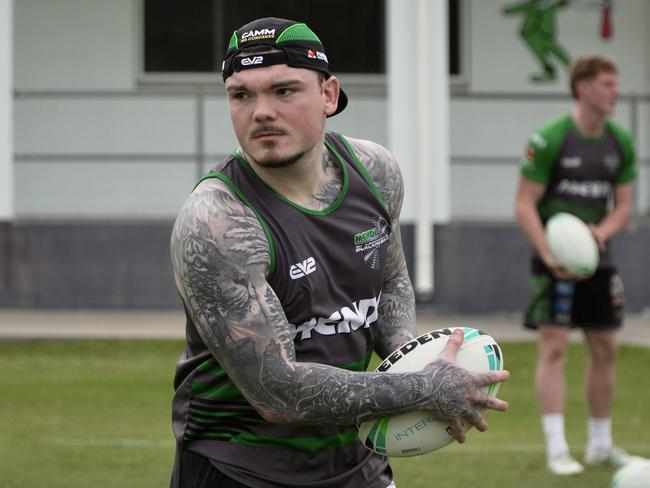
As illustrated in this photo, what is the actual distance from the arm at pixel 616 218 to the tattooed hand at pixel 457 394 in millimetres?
4776

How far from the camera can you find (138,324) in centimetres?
1600

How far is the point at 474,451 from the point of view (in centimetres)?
947

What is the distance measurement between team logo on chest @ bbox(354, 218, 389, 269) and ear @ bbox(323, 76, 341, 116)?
0.37 meters

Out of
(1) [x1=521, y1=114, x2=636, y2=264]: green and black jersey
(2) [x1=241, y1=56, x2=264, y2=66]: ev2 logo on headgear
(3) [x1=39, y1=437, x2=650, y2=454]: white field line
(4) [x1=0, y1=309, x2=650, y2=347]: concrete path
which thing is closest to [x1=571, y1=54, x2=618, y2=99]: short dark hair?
(1) [x1=521, y1=114, x2=636, y2=264]: green and black jersey

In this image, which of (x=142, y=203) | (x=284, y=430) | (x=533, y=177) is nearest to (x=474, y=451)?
(x=533, y=177)

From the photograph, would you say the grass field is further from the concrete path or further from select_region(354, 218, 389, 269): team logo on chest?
select_region(354, 218, 389, 269): team logo on chest

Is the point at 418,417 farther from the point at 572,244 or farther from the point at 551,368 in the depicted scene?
the point at 551,368

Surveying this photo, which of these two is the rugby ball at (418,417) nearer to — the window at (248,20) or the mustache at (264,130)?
the mustache at (264,130)

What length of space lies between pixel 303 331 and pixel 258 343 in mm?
217

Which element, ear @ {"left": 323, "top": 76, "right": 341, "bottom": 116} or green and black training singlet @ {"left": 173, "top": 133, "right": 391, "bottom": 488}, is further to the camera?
ear @ {"left": 323, "top": 76, "right": 341, "bottom": 116}

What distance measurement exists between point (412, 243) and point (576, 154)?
8.39m

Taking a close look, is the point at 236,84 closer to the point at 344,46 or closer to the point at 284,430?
the point at 284,430

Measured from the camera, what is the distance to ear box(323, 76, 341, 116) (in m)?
4.25

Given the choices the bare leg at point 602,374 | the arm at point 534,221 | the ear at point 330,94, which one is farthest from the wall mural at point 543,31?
the ear at point 330,94
